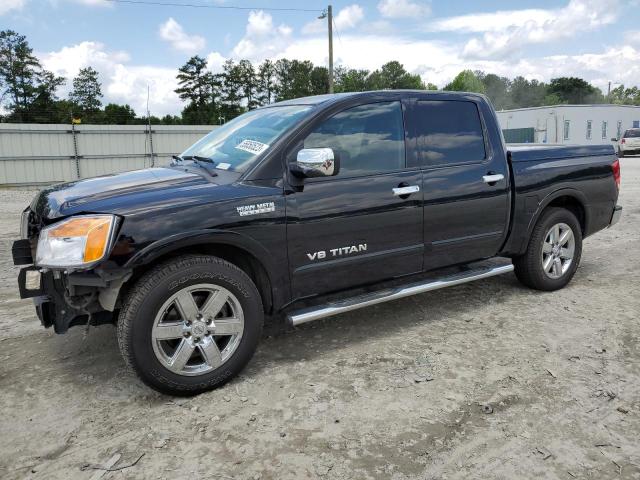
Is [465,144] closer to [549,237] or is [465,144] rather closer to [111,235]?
[549,237]

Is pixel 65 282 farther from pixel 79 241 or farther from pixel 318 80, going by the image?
pixel 318 80

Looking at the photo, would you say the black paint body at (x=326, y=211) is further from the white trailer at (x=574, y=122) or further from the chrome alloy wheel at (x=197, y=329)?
the white trailer at (x=574, y=122)

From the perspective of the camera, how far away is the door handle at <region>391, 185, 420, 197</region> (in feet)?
12.7

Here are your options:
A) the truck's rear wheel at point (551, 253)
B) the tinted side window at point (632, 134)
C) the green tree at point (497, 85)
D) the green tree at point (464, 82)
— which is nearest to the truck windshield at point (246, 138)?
the truck's rear wheel at point (551, 253)

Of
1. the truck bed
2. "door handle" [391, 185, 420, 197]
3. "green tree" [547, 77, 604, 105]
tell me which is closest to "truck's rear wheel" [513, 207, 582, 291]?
the truck bed

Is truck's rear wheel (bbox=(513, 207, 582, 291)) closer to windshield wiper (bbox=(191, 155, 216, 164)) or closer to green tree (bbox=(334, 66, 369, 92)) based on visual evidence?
windshield wiper (bbox=(191, 155, 216, 164))

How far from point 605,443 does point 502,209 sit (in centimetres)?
224

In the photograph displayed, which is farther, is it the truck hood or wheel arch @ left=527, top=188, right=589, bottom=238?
wheel arch @ left=527, top=188, right=589, bottom=238

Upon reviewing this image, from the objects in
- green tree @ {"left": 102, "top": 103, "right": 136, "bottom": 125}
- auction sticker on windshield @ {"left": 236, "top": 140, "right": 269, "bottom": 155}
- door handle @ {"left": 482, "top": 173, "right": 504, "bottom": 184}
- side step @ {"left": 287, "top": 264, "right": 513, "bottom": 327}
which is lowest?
side step @ {"left": 287, "top": 264, "right": 513, "bottom": 327}

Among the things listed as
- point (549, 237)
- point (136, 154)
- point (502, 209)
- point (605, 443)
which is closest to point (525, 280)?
point (549, 237)

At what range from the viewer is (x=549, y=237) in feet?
16.3

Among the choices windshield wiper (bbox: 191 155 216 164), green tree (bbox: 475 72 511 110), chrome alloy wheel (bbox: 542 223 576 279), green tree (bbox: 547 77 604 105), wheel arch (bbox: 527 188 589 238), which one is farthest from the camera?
green tree (bbox: 475 72 511 110)

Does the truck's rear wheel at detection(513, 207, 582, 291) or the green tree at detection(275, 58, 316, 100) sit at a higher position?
the green tree at detection(275, 58, 316, 100)

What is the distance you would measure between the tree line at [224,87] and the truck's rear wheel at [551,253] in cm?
2003
